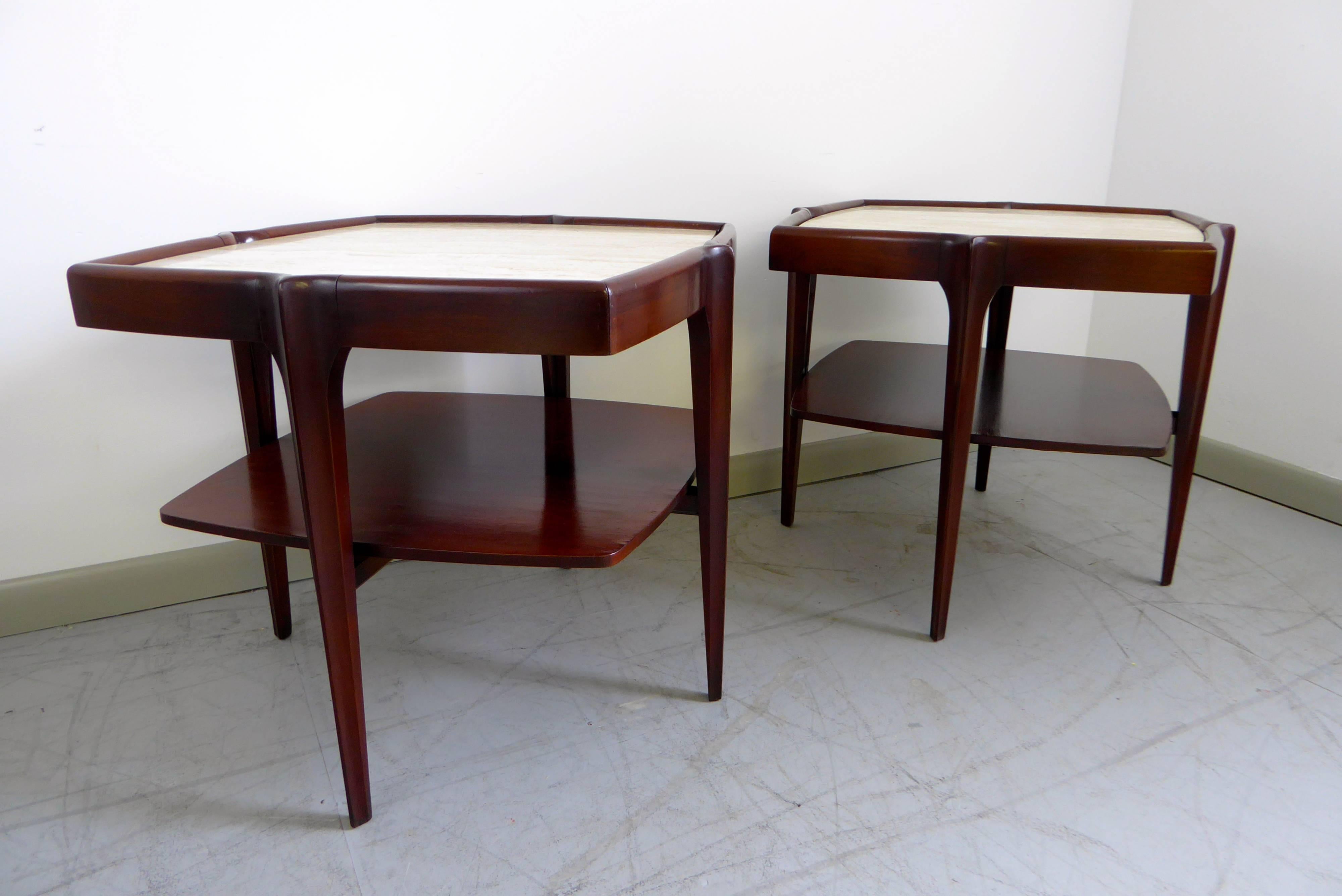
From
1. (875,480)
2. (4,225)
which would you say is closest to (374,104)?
(4,225)

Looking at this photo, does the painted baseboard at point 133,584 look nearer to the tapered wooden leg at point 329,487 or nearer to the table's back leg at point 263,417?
the table's back leg at point 263,417

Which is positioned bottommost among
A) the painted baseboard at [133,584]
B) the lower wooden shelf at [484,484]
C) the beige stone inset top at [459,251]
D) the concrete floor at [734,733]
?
the concrete floor at [734,733]

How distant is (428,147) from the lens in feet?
5.33

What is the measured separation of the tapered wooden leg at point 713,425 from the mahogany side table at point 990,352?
362 mm

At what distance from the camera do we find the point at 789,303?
1.72 m

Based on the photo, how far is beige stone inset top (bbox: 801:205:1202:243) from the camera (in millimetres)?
1461

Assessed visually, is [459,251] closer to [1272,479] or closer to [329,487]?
[329,487]

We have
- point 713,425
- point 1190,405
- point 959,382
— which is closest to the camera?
point 713,425

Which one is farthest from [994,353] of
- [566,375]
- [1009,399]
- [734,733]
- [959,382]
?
[734,733]

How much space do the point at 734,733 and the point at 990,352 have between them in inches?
43.8

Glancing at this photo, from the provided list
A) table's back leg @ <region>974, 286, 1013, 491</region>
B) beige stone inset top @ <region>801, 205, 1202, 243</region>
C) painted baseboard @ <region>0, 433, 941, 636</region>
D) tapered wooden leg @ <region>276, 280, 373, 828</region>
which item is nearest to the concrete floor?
painted baseboard @ <region>0, 433, 941, 636</region>

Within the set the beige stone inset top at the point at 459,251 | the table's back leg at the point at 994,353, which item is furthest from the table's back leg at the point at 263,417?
Result: the table's back leg at the point at 994,353

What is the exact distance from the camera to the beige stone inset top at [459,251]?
1051mm

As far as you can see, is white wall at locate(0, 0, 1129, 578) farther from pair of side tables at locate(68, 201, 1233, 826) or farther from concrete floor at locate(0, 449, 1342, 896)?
concrete floor at locate(0, 449, 1342, 896)
